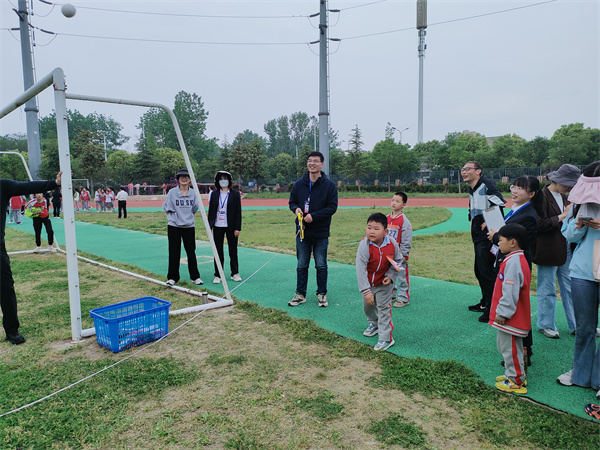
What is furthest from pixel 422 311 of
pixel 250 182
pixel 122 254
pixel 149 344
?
pixel 250 182

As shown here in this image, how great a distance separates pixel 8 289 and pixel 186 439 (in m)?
3.09

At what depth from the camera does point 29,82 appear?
19.5 meters

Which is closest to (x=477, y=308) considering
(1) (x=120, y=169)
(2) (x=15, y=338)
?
(2) (x=15, y=338)

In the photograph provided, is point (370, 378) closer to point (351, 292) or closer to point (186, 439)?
point (186, 439)

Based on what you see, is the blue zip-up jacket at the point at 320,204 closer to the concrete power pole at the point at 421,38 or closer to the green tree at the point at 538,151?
the concrete power pole at the point at 421,38

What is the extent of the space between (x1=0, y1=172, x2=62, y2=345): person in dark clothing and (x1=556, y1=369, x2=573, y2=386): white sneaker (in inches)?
201

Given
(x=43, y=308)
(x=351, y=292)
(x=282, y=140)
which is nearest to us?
(x=43, y=308)

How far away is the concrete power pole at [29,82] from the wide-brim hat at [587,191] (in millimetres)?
21836

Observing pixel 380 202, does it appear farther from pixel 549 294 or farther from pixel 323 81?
pixel 549 294

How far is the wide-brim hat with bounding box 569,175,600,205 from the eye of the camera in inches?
119

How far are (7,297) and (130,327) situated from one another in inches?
58.4

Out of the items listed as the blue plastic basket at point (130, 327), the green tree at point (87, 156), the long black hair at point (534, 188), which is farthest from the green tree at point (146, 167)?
the long black hair at point (534, 188)

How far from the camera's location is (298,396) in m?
3.19

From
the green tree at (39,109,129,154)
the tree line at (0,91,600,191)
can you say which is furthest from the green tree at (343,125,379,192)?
the green tree at (39,109,129,154)
